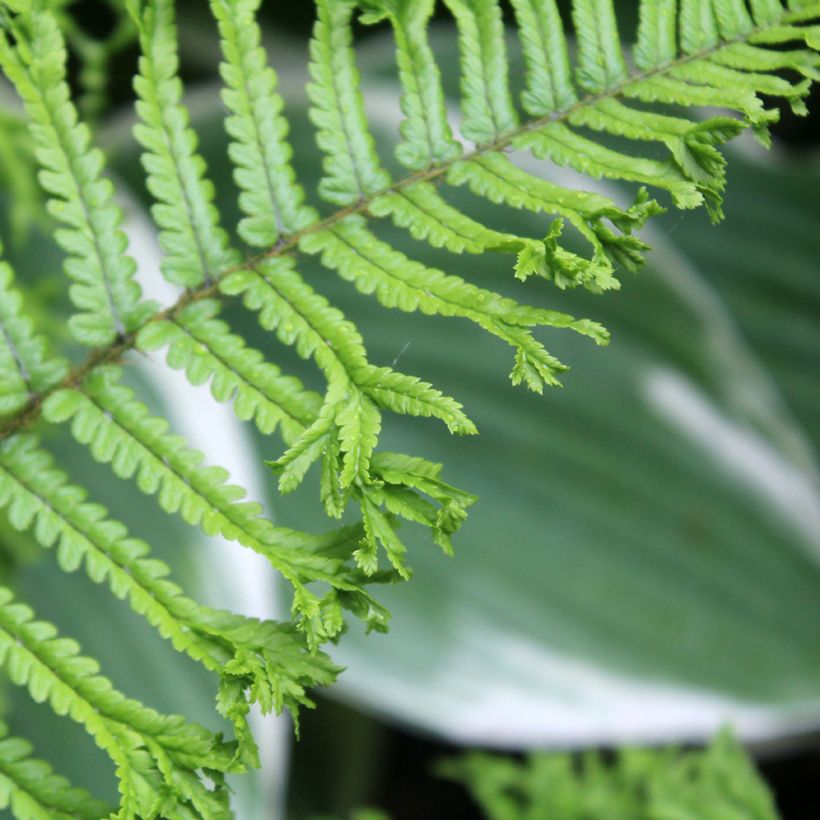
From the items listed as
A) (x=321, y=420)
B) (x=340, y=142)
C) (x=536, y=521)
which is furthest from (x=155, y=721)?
(x=536, y=521)

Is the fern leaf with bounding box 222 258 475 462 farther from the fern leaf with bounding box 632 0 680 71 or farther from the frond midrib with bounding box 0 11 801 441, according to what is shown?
the fern leaf with bounding box 632 0 680 71

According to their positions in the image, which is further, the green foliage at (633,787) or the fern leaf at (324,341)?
the green foliage at (633,787)

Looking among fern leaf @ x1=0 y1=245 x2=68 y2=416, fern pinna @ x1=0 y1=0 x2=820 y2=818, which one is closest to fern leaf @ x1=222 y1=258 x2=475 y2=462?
fern pinna @ x1=0 y1=0 x2=820 y2=818

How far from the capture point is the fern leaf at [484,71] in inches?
19.1

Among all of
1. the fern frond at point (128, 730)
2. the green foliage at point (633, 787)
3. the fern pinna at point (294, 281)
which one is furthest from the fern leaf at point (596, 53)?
the green foliage at point (633, 787)

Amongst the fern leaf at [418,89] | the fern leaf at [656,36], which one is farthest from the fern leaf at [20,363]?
the fern leaf at [656,36]

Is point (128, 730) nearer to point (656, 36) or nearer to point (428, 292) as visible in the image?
point (428, 292)

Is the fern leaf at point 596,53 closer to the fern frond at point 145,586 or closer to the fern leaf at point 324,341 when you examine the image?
the fern leaf at point 324,341

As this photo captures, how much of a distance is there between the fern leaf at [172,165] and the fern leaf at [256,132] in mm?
21

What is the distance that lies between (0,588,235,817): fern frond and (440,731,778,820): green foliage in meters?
0.55

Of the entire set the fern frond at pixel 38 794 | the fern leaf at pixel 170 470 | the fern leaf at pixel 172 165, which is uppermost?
the fern leaf at pixel 172 165

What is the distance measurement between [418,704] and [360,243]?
0.72m

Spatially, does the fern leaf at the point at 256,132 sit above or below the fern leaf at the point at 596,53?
below

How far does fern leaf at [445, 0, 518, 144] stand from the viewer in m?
0.49
